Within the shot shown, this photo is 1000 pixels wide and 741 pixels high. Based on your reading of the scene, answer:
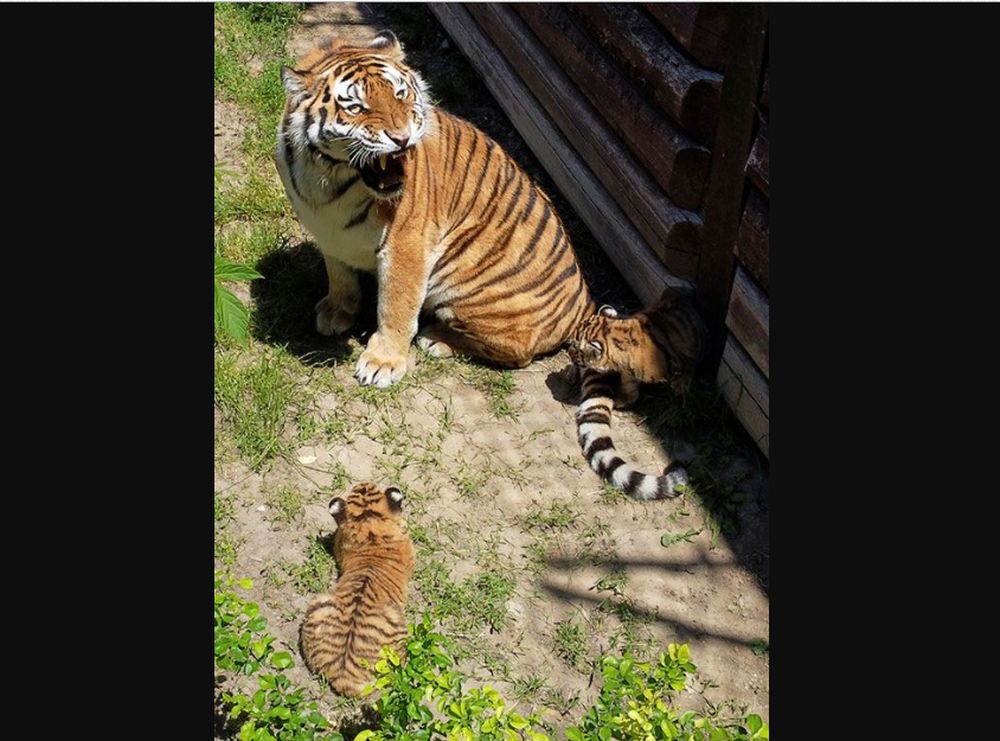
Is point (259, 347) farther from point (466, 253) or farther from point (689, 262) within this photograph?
point (689, 262)

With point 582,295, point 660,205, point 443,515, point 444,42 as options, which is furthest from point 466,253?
point 444,42

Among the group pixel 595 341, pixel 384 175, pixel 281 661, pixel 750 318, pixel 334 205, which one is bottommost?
pixel 595 341

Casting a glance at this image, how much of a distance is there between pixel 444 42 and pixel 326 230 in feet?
11.1

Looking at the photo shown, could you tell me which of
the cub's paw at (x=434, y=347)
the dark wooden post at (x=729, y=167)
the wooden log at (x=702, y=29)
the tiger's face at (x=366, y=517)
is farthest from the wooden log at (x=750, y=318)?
the tiger's face at (x=366, y=517)

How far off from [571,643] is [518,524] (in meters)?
0.66

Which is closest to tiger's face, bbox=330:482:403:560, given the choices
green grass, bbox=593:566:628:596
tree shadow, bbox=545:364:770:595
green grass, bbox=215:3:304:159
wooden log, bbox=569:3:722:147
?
green grass, bbox=593:566:628:596

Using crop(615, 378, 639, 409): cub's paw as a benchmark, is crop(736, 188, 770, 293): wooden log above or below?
above

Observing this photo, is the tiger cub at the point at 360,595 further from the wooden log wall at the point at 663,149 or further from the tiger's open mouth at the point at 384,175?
the wooden log wall at the point at 663,149

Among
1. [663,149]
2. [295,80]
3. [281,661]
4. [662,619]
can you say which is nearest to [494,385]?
[663,149]

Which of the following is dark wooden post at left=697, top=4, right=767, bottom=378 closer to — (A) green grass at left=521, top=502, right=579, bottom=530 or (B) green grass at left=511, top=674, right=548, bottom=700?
(A) green grass at left=521, top=502, right=579, bottom=530

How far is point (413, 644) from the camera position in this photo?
3227mm

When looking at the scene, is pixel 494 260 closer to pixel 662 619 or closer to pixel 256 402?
pixel 256 402

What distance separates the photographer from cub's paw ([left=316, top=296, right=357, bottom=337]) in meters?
5.46

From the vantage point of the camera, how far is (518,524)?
185 inches
